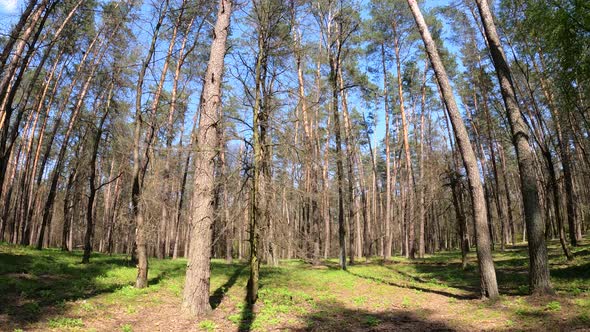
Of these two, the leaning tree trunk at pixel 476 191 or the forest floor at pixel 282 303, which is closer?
the forest floor at pixel 282 303

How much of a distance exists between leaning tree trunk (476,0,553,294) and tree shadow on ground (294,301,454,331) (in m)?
2.65

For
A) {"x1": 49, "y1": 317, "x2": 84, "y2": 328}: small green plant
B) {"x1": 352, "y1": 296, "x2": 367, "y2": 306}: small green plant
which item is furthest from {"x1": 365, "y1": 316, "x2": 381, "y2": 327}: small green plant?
{"x1": 49, "y1": 317, "x2": 84, "y2": 328}: small green plant

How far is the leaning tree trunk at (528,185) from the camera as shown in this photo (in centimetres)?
776

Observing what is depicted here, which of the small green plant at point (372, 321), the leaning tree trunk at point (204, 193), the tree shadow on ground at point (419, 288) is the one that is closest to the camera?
the small green plant at point (372, 321)

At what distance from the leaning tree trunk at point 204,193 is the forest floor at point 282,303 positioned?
572mm

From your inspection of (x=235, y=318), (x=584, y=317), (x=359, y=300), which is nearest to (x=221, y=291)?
(x=235, y=318)

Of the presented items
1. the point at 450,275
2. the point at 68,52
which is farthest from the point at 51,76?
the point at 450,275

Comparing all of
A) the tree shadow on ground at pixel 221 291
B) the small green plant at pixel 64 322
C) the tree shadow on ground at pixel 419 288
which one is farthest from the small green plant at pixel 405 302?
the small green plant at pixel 64 322

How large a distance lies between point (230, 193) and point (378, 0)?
18.4 m

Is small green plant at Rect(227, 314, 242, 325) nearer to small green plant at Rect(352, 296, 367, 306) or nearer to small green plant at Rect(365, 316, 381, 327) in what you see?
small green plant at Rect(365, 316, 381, 327)

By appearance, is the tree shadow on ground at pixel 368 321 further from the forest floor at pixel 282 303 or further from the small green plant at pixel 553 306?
the small green plant at pixel 553 306

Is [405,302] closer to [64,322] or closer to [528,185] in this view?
[528,185]

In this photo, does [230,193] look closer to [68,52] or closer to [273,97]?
[273,97]

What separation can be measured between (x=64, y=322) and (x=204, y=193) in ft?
11.4
